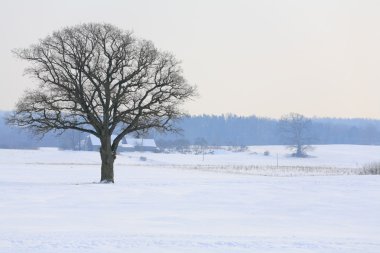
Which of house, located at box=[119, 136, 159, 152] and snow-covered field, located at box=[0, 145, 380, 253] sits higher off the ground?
house, located at box=[119, 136, 159, 152]

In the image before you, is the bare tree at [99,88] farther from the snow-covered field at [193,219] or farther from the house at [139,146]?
the house at [139,146]

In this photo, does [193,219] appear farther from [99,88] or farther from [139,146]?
[139,146]

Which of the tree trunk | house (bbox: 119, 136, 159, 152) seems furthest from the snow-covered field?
house (bbox: 119, 136, 159, 152)

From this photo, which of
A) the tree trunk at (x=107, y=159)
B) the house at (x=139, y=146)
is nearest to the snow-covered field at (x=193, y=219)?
the tree trunk at (x=107, y=159)

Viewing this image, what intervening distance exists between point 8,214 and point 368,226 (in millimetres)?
11975

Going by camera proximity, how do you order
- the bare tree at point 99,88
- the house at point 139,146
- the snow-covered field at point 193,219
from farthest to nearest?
the house at point 139,146, the bare tree at point 99,88, the snow-covered field at point 193,219

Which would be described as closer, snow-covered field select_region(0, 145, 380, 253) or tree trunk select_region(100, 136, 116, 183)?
snow-covered field select_region(0, 145, 380, 253)

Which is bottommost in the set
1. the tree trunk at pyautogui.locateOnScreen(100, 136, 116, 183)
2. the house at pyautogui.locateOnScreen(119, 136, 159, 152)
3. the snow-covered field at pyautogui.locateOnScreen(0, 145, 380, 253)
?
the snow-covered field at pyautogui.locateOnScreen(0, 145, 380, 253)

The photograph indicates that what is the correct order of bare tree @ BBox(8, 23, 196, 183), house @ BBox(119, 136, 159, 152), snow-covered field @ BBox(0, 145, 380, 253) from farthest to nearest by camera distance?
house @ BBox(119, 136, 159, 152), bare tree @ BBox(8, 23, 196, 183), snow-covered field @ BBox(0, 145, 380, 253)

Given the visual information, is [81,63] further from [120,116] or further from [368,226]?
[368,226]

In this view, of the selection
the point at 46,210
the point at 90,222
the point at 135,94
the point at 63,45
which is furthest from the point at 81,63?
the point at 90,222

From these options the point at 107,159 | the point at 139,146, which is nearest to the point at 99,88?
the point at 107,159

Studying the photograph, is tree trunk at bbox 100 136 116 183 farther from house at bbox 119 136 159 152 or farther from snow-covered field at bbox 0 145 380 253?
house at bbox 119 136 159 152

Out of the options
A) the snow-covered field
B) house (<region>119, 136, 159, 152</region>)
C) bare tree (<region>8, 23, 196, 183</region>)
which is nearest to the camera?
the snow-covered field
